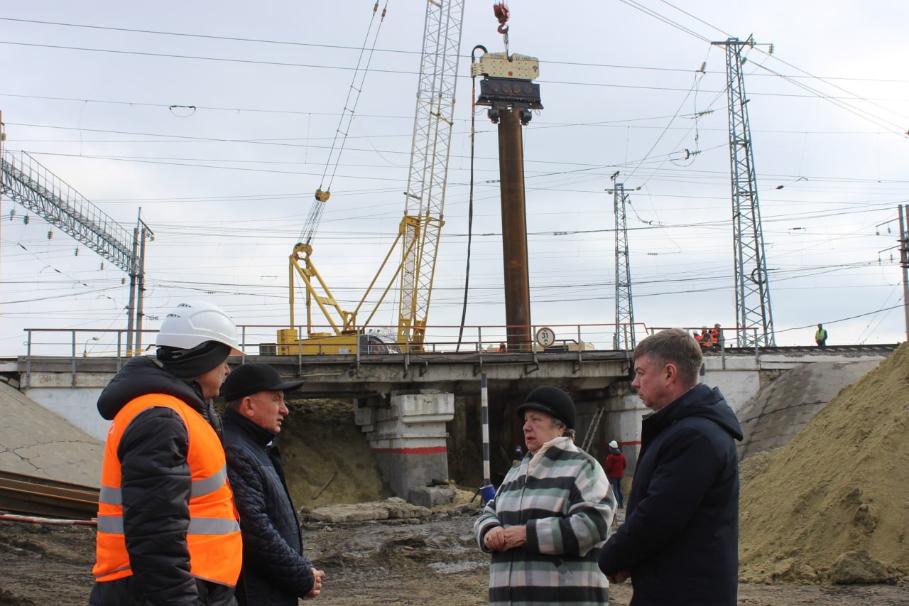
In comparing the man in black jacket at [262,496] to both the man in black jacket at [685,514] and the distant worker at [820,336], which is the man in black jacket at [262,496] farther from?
the distant worker at [820,336]

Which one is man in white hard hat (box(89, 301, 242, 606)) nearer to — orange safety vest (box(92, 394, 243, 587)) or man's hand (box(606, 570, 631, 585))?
orange safety vest (box(92, 394, 243, 587))

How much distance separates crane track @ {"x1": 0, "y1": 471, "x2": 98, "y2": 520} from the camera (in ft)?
42.1

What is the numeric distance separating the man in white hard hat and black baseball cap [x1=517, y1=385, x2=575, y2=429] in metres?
1.65

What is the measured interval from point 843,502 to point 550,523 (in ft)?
22.9

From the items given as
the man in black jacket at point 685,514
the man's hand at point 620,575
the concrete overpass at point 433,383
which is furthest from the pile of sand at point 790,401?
the man in black jacket at point 685,514

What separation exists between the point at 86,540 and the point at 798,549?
1014 centimetres

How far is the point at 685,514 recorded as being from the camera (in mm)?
3557

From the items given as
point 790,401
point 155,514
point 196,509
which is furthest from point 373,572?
point 790,401

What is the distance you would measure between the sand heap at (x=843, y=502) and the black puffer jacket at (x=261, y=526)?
709 cm

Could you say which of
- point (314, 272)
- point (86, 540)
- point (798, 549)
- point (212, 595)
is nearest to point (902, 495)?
point (798, 549)

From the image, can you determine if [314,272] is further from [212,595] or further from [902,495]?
[212,595]

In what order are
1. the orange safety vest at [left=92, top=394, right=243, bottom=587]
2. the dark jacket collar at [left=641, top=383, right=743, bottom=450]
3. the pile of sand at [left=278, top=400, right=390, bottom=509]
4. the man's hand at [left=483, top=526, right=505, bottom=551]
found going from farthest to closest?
the pile of sand at [left=278, top=400, right=390, bottom=509]
the man's hand at [left=483, top=526, right=505, bottom=551]
the dark jacket collar at [left=641, top=383, right=743, bottom=450]
the orange safety vest at [left=92, top=394, right=243, bottom=587]

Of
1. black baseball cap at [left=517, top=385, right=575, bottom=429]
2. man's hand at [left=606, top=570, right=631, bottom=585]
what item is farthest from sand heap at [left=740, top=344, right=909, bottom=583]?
man's hand at [left=606, top=570, right=631, bottom=585]

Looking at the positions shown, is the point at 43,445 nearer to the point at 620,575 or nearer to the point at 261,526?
the point at 261,526
